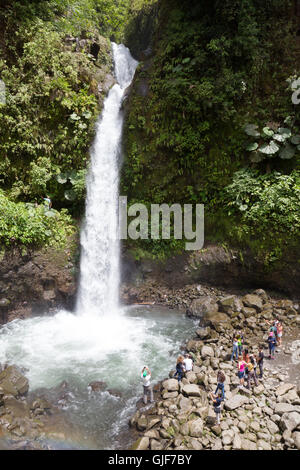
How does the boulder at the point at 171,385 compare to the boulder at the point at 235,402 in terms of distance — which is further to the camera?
the boulder at the point at 171,385

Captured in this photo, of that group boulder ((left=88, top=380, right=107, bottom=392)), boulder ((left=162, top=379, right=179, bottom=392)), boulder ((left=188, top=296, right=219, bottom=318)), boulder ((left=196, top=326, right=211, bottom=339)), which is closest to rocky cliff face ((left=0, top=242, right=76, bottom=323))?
boulder ((left=88, top=380, right=107, bottom=392))

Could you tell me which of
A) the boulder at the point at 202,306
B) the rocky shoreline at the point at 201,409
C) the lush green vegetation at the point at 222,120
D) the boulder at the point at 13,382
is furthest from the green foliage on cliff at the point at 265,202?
the boulder at the point at 13,382

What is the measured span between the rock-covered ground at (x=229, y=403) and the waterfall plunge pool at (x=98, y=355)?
0.69 m

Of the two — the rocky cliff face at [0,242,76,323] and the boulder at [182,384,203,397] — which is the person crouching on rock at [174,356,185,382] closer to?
the boulder at [182,384,203,397]

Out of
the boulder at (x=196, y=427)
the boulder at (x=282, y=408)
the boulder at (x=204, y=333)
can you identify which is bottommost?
the boulder at (x=196, y=427)

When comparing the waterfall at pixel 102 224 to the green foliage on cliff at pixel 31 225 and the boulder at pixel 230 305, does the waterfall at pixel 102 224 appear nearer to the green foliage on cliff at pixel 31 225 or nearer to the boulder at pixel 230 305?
the green foliage on cliff at pixel 31 225

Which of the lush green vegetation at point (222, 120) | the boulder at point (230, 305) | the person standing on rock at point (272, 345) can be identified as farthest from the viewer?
the lush green vegetation at point (222, 120)

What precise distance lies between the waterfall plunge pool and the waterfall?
953 mm

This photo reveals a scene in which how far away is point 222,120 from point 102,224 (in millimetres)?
7501

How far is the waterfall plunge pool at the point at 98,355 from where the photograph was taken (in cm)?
747

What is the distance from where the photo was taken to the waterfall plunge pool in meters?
7.47

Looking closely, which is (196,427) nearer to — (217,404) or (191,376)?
(217,404)
